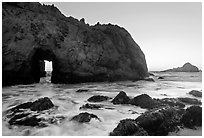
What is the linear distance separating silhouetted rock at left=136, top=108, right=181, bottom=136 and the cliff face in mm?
13671

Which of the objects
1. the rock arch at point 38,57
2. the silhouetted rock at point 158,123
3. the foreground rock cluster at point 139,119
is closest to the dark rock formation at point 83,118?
the foreground rock cluster at point 139,119

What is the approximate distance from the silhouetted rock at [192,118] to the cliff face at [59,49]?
45.1ft

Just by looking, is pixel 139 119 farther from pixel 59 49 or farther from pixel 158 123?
pixel 59 49

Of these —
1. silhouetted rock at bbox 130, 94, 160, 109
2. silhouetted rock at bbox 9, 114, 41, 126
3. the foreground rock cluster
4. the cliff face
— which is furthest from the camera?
the cliff face

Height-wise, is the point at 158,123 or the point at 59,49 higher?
the point at 59,49

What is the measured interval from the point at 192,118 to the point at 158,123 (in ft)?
4.36

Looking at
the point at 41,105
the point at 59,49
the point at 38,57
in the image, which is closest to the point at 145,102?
the point at 41,105

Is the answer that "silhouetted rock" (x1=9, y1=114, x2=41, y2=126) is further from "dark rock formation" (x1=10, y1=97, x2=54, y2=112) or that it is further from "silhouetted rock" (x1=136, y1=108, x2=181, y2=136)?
"silhouetted rock" (x1=136, y1=108, x2=181, y2=136)

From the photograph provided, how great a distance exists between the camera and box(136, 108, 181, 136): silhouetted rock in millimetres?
5312

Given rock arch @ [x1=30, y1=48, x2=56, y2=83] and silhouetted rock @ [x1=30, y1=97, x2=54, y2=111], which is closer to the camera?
silhouetted rock @ [x1=30, y1=97, x2=54, y2=111]

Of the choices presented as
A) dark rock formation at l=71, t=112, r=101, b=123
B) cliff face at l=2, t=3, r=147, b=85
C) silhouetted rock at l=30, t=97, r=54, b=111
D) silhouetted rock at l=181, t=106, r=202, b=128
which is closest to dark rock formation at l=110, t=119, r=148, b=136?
dark rock formation at l=71, t=112, r=101, b=123

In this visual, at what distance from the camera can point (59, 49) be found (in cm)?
1822

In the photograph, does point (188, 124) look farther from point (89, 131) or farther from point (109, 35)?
point (109, 35)

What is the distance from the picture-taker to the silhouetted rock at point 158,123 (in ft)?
17.4
